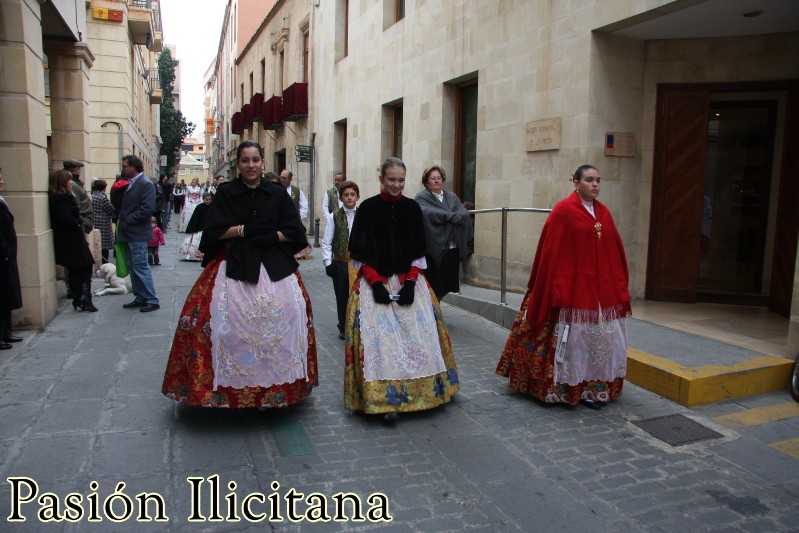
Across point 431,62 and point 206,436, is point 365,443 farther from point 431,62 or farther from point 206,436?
point 431,62

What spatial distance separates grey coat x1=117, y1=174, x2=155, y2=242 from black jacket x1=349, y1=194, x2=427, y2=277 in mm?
4371

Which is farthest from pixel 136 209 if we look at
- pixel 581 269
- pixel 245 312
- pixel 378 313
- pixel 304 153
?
pixel 304 153

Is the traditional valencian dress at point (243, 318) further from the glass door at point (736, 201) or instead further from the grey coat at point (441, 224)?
the glass door at point (736, 201)

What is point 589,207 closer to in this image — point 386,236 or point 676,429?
point 386,236

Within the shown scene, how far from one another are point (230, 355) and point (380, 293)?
1.08 m

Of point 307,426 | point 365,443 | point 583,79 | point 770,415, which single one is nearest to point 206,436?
point 307,426

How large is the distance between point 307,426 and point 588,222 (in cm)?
251

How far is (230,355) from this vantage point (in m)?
4.23

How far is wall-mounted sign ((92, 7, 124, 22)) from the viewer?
1833 cm

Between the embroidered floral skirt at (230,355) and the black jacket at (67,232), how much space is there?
425 centimetres

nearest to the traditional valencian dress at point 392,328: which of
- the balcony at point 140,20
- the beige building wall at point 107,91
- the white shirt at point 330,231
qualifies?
the white shirt at point 330,231

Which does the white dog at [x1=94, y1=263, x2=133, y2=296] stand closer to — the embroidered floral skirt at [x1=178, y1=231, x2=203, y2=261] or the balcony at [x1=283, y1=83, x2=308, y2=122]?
the embroidered floral skirt at [x1=178, y1=231, x2=203, y2=261]

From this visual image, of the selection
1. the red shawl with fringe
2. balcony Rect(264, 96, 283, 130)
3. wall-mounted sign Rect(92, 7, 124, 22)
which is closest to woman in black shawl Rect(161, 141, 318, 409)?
the red shawl with fringe

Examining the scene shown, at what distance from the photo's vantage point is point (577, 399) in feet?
16.1
